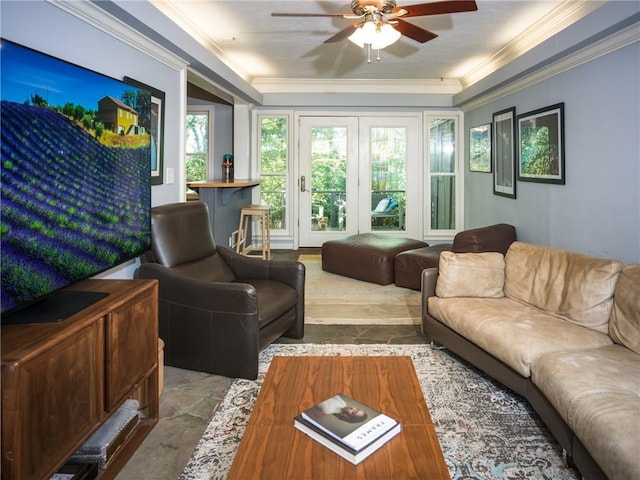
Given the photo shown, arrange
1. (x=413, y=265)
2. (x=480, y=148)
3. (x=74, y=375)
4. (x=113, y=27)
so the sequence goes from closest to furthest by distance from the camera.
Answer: (x=74, y=375), (x=113, y=27), (x=413, y=265), (x=480, y=148)

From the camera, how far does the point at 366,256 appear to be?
5.00 m

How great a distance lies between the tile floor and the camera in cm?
186

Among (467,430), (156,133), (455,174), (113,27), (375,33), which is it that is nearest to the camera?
(467,430)

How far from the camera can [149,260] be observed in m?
2.92

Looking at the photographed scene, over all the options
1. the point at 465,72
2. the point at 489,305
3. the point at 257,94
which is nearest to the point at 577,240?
the point at 489,305

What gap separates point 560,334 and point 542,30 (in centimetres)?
310

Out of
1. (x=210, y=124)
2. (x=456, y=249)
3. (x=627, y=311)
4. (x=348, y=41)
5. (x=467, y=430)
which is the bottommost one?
(x=467, y=430)

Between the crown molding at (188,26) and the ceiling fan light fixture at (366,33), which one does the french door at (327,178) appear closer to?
the crown molding at (188,26)

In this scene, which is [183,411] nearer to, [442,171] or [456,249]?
[456,249]

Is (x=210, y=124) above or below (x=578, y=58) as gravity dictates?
above

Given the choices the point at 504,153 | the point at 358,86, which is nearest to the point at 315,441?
the point at 504,153

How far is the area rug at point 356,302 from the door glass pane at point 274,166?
219 cm

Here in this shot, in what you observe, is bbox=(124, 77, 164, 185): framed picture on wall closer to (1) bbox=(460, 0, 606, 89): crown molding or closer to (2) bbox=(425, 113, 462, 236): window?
(1) bbox=(460, 0, 606, 89): crown molding

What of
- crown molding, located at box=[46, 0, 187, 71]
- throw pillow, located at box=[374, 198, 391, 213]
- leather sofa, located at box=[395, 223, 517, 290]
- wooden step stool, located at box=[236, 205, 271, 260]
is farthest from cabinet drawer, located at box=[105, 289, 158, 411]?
throw pillow, located at box=[374, 198, 391, 213]
